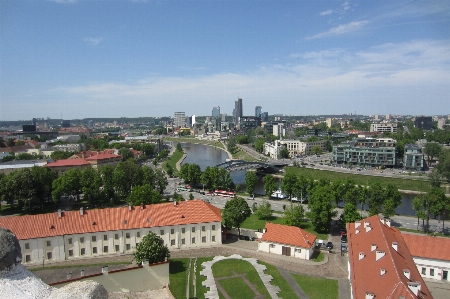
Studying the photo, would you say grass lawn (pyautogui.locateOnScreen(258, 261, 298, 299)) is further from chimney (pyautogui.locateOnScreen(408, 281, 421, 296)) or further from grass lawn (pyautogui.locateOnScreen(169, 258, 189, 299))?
chimney (pyautogui.locateOnScreen(408, 281, 421, 296))

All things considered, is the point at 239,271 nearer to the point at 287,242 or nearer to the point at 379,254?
the point at 287,242

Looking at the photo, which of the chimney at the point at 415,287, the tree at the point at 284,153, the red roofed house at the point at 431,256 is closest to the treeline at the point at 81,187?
the red roofed house at the point at 431,256

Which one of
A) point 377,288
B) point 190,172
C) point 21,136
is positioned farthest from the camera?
point 21,136

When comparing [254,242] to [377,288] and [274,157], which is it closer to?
[377,288]

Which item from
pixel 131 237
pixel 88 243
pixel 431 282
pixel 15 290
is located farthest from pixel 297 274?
pixel 15 290

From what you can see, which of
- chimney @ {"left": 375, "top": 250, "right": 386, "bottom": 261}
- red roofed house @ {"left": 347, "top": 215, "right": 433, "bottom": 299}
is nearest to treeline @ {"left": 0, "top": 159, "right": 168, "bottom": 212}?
red roofed house @ {"left": 347, "top": 215, "right": 433, "bottom": 299}

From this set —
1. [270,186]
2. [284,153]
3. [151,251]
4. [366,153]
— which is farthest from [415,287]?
[284,153]
